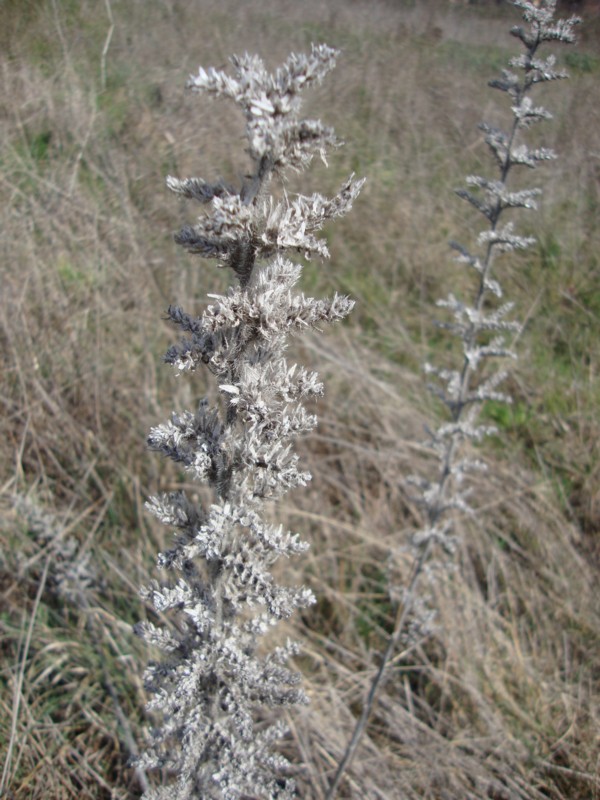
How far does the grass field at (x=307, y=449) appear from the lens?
97.3 inches

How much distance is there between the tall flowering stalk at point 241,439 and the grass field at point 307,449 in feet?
2.79

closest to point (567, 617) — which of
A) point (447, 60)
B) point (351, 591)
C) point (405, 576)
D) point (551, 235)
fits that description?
point (405, 576)

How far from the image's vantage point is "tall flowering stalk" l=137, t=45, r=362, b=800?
1.02 m

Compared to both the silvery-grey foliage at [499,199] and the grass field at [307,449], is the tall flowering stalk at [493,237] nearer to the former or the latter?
the silvery-grey foliage at [499,199]

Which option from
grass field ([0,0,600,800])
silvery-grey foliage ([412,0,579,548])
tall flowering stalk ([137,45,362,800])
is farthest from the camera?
grass field ([0,0,600,800])

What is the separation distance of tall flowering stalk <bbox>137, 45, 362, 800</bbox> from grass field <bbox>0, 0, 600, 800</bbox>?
85cm

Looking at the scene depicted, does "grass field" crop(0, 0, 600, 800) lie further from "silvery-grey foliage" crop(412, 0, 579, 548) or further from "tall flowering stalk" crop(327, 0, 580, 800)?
"silvery-grey foliage" crop(412, 0, 579, 548)

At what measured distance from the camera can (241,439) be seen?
3.95 ft

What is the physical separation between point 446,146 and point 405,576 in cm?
473

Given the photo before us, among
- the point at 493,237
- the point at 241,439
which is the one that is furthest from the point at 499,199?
the point at 241,439

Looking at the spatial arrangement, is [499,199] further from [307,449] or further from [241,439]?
[307,449]

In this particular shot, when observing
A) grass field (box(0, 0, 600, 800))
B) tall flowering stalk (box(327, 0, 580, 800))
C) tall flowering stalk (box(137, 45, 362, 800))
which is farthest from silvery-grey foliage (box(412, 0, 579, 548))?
tall flowering stalk (box(137, 45, 362, 800))

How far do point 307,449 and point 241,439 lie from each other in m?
2.45

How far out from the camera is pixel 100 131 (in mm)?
4090
